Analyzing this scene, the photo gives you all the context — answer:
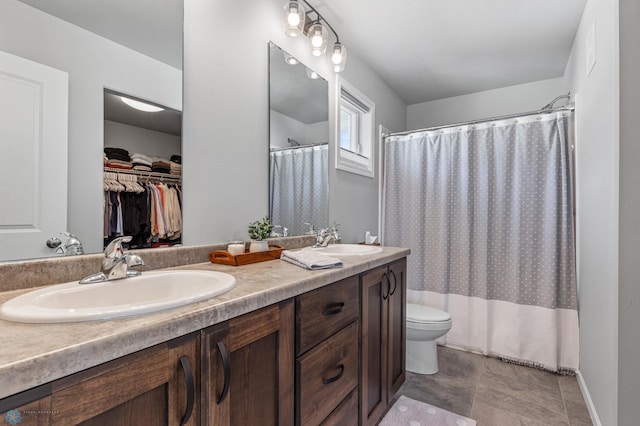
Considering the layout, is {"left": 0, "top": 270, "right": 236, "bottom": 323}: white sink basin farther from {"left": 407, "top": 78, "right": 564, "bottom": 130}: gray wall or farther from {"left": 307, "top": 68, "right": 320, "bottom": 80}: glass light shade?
{"left": 407, "top": 78, "right": 564, "bottom": 130}: gray wall

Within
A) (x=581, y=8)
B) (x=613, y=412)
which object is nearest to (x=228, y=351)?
(x=613, y=412)

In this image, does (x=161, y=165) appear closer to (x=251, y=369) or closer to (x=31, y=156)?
(x=31, y=156)

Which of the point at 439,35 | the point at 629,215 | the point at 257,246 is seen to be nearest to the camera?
the point at 629,215

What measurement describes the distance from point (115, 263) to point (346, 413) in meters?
1.01

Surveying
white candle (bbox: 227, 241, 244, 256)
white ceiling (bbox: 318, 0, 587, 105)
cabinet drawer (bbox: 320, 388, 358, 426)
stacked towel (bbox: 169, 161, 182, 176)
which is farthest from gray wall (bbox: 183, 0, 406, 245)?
cabinet drawer (bbox: 320, 388, 358, 426)

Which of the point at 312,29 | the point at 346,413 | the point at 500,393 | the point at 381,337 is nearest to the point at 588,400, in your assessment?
the point at 500,393

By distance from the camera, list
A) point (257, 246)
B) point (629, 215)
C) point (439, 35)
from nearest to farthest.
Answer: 1. point (629, 215)
2. point (257, 246)
3. point (439, 35)

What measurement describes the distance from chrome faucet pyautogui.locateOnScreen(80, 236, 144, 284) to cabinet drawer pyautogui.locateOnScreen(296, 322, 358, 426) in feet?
1.91

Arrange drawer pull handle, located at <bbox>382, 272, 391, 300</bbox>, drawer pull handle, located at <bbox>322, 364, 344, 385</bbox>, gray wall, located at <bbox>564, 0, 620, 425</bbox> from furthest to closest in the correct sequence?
drawer pull handle, located at <bbox>382, 272, 391, 300</bbox>, gray wall, located at <bbox>564, 0, 620, 425</bbox>, drawer pull handle, located at <bbox>322, 364, 344, 385</bbox>

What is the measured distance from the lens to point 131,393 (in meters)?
0.55

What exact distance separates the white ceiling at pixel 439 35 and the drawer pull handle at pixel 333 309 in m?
1.11

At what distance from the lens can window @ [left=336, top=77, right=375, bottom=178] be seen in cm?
236

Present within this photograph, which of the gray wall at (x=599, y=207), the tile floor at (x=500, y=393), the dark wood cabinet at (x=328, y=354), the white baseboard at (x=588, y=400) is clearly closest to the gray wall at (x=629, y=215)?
the gray wall at (x=599, y=207)

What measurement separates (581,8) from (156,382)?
2856mm
